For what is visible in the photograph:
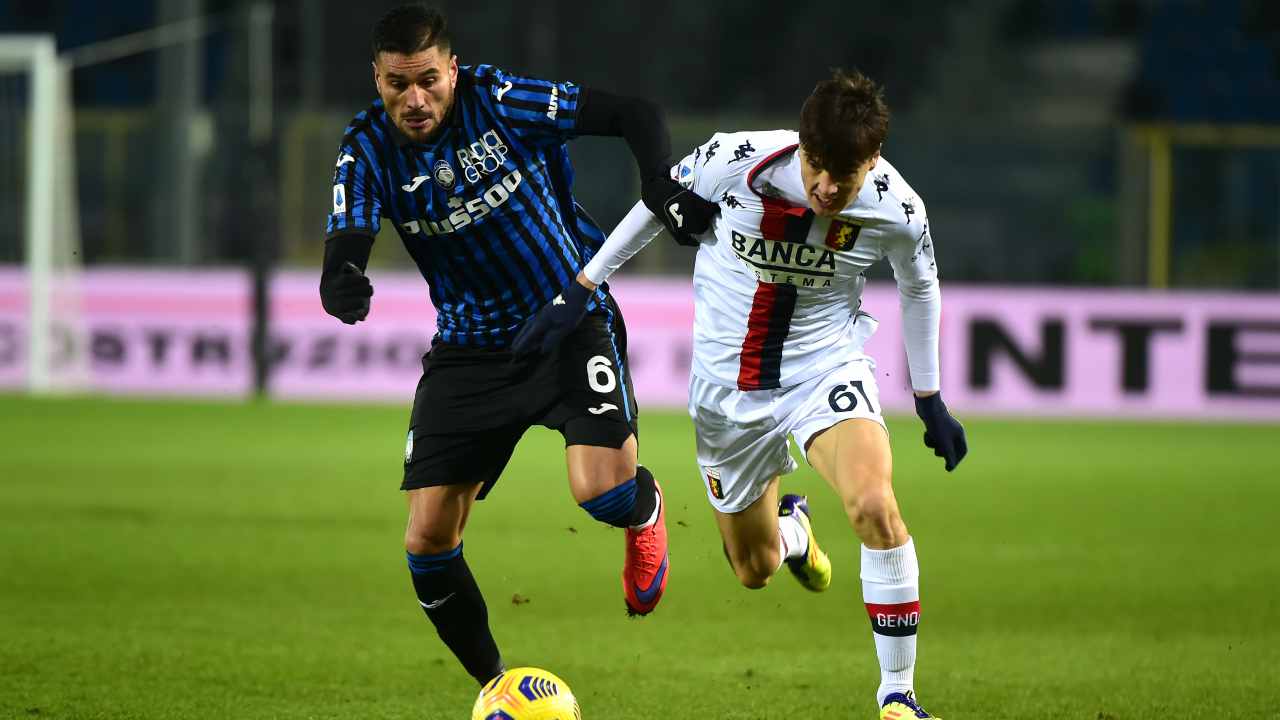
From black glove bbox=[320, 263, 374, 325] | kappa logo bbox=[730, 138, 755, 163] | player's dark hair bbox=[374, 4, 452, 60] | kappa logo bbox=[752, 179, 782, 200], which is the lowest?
black glove bbox=[320, 263, 374, 325]

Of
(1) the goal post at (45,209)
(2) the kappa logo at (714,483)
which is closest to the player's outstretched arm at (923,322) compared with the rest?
(2) the kappa logo at (714,483)

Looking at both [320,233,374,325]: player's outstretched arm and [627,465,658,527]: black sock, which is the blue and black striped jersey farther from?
[627,465,658,527]: black sock

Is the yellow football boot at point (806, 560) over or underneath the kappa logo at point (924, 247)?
underneath

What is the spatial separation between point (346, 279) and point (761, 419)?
1.42 metres

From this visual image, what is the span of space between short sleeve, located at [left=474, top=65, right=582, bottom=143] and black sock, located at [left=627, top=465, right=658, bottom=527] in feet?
3.70

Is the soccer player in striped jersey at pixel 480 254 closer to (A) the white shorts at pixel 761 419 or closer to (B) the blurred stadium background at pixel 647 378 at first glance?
(A) the white shorts at pixel 761 419

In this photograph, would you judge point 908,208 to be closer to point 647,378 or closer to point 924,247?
point 924,247

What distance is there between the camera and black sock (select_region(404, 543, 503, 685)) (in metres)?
5.14

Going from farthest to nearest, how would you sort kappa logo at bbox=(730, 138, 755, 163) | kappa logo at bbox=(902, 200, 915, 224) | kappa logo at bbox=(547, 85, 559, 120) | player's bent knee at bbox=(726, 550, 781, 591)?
player's bent knee at bbox=(726, 550, 781, 591)
kappa logo at bbox=(547, 85, 559, 120)
kappa logo at bbox=(730, 138, 755, 163)
kappa logo at bbox=(902, 200, 915, 224)

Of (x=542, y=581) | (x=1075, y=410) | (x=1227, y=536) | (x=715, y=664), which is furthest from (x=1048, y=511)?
(x=1075, y=410)

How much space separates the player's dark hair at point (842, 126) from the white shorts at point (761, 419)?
731 millimetres

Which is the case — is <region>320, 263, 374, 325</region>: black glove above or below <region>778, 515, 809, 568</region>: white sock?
above

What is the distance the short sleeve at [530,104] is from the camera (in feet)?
17.3

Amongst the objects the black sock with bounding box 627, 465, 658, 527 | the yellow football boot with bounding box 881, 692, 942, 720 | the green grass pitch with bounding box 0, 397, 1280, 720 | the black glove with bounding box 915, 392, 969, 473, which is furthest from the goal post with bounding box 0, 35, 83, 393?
the yellow football boot with bounding box 881, 692, 942, 720
